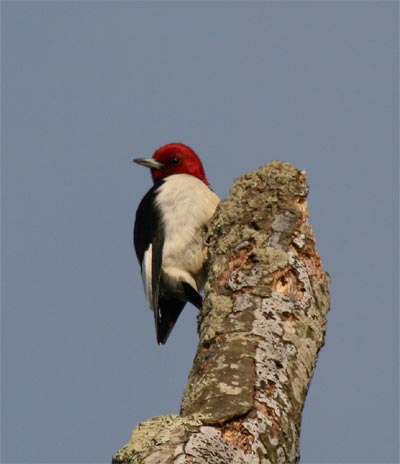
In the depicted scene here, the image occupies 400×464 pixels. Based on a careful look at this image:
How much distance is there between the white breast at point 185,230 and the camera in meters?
5.72

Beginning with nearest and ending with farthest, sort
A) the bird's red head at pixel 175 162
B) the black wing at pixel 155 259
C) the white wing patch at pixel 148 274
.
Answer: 1. the black wing at pixel 155 259
2. the white wing patch at pixel 148 274
3. the bird's red head at pixel 175 162

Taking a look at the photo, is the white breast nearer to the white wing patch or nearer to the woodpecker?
the woodpecker

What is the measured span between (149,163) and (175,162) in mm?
215

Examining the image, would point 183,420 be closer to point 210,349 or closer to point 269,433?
point 269,433

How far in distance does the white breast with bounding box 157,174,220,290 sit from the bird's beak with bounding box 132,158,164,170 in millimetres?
1051

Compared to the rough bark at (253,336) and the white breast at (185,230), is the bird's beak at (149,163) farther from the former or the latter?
the rough bark at (253,336)

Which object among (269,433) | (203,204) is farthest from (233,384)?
(203,204)

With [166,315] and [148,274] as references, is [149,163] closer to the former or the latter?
[148,274]

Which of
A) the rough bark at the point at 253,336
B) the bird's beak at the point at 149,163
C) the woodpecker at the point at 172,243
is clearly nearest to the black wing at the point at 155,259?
the woodpecker at the point at 172,243

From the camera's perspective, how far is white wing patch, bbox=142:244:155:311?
6.18 metres

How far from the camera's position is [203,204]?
5.75 meters

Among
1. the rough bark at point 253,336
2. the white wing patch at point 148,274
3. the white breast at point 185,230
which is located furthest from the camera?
the white wing patch at point 148,274

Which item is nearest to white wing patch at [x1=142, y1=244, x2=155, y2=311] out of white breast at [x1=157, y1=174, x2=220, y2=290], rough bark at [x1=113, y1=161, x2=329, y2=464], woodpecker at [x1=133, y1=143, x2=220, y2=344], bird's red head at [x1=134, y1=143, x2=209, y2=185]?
woodpecker at [x1=133, y1=143, x2=220, y2=344]

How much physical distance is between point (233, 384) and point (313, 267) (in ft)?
3.37
